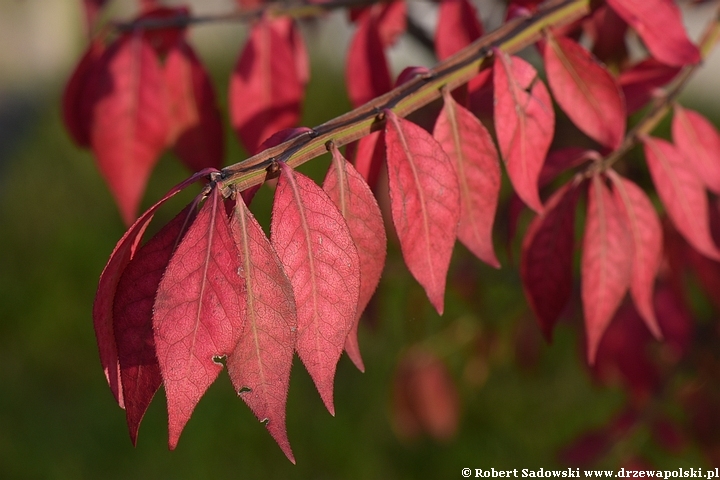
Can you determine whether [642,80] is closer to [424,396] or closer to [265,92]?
[265,92]

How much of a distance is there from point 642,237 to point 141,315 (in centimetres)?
53

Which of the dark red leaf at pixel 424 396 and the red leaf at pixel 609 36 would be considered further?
the dark red leaf at pixel 424 396

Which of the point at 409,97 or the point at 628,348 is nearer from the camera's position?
the point at 409,97

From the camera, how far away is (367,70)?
37.1 inches

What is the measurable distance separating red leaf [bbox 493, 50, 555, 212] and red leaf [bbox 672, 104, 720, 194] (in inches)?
13.3

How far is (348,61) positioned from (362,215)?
45cm

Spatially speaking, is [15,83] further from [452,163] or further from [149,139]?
[452,163]

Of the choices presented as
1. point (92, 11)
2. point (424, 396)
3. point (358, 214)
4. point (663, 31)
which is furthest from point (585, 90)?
point (424, 396)

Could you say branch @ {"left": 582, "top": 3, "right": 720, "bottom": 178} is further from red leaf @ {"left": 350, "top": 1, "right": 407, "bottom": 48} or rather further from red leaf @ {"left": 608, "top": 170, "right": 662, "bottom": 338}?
red leaf @ {"left": 350, "top": 1, "right": 407, "bottom": 48}

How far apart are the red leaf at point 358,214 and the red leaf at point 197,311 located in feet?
0.33

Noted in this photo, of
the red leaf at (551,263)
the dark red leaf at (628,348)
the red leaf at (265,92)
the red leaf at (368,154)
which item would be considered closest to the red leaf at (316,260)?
the red leaf at (368,154)

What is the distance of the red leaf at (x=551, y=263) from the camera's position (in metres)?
0.76

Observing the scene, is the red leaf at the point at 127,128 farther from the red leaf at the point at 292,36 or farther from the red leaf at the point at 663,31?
the red leaf at the point at 663,31

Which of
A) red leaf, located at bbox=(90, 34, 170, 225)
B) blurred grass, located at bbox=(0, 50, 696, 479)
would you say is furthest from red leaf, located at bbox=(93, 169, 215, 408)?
blurred grass, located at bbox=(0, 50, 696, 479)
